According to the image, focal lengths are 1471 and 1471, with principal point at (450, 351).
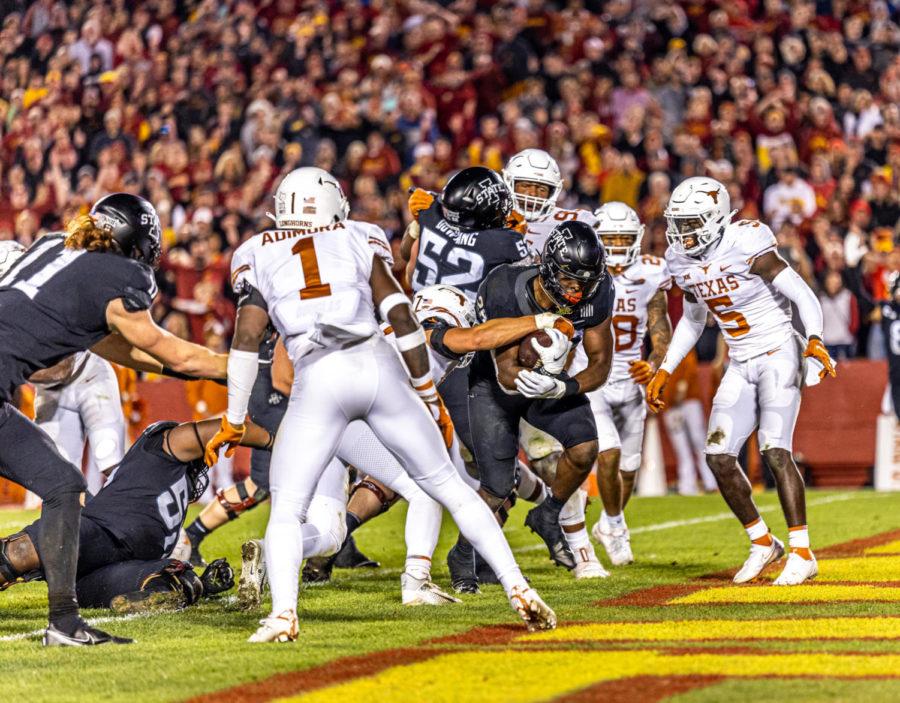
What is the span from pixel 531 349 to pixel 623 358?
2905 millimetres

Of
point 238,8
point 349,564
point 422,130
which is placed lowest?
point 349,564

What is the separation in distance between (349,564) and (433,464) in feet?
9.94

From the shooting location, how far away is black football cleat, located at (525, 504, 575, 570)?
24.0 feet

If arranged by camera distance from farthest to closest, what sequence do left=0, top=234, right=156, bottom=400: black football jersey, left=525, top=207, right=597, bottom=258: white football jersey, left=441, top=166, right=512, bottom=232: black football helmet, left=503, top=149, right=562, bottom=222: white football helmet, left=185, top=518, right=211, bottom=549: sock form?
1. left=525, top=207, right=597, bottom=258: white football jersey
2. left=185, top=518, right=211, bottom=549: sock
3. left=503, top=149, right=562, bottom=222: white football helmet
4. left=441, top=166, right=512, bottom=232: black football helmet
5. left=0, top=234, right=156, bottom=400: black football jersey

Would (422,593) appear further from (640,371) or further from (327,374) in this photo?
(640,371)

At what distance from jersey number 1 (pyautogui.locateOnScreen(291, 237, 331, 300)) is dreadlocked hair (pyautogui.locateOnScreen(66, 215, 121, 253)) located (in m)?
0.73

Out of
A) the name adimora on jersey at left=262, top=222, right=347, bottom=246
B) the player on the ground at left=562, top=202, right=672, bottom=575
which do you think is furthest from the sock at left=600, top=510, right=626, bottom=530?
the name adimora on jersey at left=262, top=222, right=347, bottom=246

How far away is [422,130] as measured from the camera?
51.5ft

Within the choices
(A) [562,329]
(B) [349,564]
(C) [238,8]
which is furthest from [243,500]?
(C) [238,8]

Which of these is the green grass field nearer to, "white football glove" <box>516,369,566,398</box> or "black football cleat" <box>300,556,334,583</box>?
"black football cleat" <box>300,556,334,583</box>

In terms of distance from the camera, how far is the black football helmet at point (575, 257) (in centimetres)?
598

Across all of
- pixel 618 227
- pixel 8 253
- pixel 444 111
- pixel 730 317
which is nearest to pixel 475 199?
pixel 730 317

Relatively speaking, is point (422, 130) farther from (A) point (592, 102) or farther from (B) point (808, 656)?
(B) point (808, 656)

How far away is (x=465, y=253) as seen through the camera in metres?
6.92
